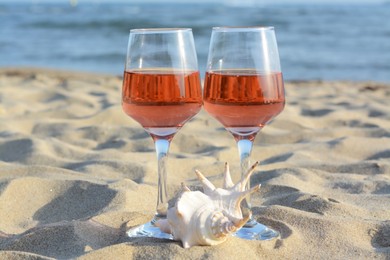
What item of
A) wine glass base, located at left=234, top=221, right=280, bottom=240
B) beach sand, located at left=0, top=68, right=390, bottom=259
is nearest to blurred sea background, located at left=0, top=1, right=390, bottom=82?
beach sand, located at left=0, top=68, right=390, bottom=259

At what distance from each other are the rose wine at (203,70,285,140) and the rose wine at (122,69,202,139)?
0.15ft

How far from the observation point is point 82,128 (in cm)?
404

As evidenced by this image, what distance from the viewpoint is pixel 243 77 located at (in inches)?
71.9

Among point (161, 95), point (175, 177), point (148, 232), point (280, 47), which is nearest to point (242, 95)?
point (161, 95)

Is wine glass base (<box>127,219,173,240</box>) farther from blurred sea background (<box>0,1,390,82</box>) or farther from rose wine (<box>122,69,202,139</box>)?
blurred sea background (<box>0,1,390,82</box>)

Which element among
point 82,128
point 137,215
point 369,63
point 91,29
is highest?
point 137,215

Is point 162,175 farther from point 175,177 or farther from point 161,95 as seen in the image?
point 175,177

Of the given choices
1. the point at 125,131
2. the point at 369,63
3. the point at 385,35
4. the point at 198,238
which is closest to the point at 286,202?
the point at 198,238

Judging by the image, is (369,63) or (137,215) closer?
(137,215)

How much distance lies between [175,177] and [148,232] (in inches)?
41.8

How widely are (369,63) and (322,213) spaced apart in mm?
8041

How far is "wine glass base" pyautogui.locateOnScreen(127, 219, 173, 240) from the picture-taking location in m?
1.87

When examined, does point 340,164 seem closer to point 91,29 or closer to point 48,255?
point 48,255

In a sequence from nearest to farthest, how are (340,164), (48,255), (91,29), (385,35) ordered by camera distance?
(48,255)
(340,164)
(385,35)
(91,29)
